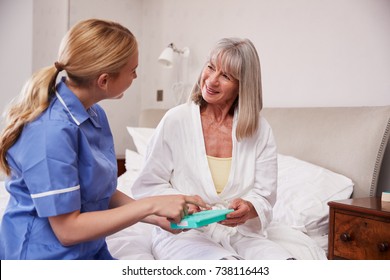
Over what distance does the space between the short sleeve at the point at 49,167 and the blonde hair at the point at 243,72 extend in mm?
601

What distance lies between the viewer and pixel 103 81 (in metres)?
0.88

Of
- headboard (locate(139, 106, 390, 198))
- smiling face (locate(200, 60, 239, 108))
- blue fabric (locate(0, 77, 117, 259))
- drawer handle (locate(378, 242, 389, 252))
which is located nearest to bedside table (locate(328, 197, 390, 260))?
drawer handle (locate(378, 242, 389, 252))

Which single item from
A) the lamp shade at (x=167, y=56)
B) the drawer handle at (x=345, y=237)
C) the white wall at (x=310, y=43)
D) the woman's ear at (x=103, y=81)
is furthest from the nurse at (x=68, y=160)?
the lamp shade at (x=167, y=56)

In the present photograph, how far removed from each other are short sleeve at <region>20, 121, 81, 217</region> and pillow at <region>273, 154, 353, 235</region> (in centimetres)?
98

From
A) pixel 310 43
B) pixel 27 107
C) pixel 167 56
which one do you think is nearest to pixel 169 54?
pixel 167 56

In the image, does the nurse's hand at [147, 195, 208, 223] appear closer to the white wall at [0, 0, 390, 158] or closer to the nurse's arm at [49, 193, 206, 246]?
the nurse's arm at [49, 193, 206, 246]

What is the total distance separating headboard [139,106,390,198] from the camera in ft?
5.62

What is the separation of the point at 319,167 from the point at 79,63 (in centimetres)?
126

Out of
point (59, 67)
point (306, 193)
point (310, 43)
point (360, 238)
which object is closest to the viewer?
point (59, 67)

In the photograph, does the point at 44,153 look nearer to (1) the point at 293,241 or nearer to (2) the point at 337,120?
(1) the point at 293,241

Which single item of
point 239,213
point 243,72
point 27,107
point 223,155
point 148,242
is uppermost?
point 243,72

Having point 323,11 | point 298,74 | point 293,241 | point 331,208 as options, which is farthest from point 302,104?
point 293,241

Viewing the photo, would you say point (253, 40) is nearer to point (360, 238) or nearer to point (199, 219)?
point (360, 238)

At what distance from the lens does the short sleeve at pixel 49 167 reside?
2.52 feet
